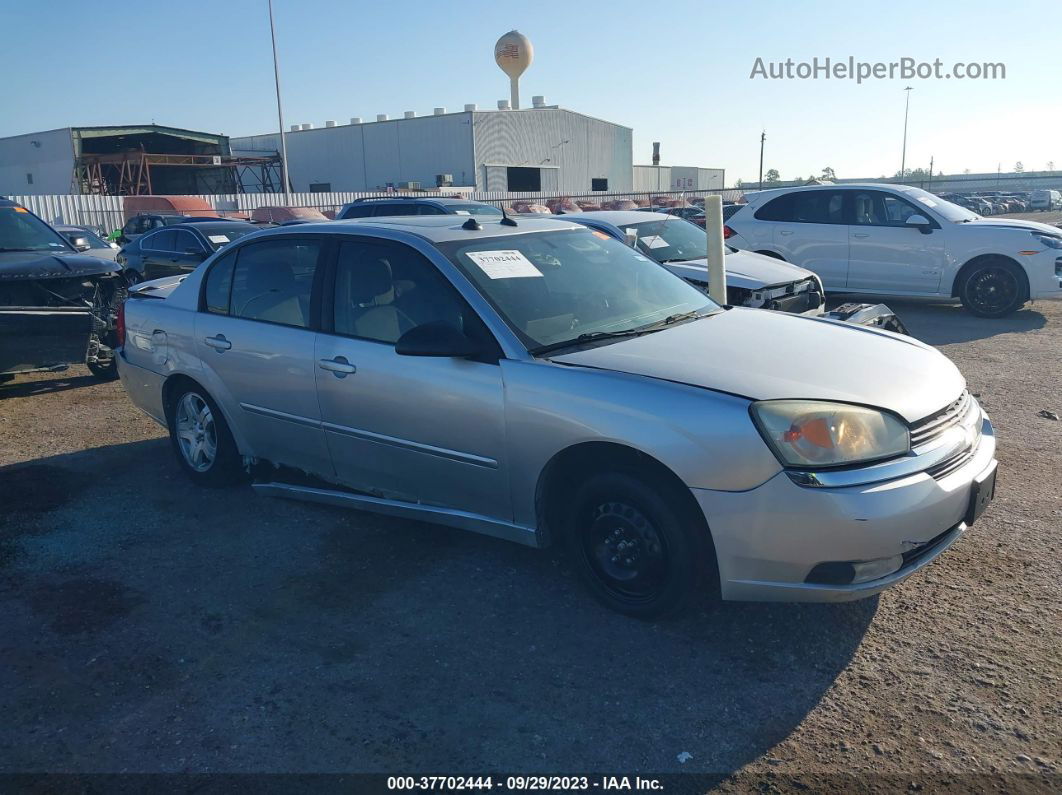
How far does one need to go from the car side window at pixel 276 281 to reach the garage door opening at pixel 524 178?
45.2 meters

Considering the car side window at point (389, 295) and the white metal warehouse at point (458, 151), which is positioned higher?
the white metal warehouse at point (458, 151)

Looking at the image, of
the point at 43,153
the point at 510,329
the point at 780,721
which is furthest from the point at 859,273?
the point at 43,153

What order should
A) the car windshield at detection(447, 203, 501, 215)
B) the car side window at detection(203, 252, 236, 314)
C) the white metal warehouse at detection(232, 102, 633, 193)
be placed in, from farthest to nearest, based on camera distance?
the white metal warehouse at detection(232, 102, 633, 193) < the car windshield at detection(447, 203, 501, 215) < the car side window at detection(203, 252, 236, 314)

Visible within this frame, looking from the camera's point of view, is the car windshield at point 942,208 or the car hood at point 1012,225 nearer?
the car hood at point 1012,225

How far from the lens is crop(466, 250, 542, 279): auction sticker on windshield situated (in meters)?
4.09

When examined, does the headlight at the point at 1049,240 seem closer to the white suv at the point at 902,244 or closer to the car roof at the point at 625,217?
the white suv at the point at 902,244

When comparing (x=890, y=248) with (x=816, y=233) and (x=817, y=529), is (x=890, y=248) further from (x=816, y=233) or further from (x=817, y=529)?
(x=817, y=529)

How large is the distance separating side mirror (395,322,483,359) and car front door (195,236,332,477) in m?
0.95

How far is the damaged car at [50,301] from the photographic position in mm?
7406

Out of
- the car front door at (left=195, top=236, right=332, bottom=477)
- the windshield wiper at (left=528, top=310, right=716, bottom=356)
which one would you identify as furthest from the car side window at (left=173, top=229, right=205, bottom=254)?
the windshield wiper at (left=528, top=310, right=716, bottom=356)

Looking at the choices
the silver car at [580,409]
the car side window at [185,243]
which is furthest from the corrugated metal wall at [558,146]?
the silver car at [580,409]

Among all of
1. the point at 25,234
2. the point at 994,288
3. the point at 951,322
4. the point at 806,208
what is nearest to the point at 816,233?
the point at 806,208

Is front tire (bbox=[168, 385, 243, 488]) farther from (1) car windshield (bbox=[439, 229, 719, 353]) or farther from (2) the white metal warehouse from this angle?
(2) the white metal warehouse

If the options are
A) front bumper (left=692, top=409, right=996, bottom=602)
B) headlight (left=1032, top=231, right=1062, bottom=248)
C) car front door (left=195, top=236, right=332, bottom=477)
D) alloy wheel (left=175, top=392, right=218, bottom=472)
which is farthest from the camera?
headlight (left=1032, top=231, right=1062, bottom=248)
